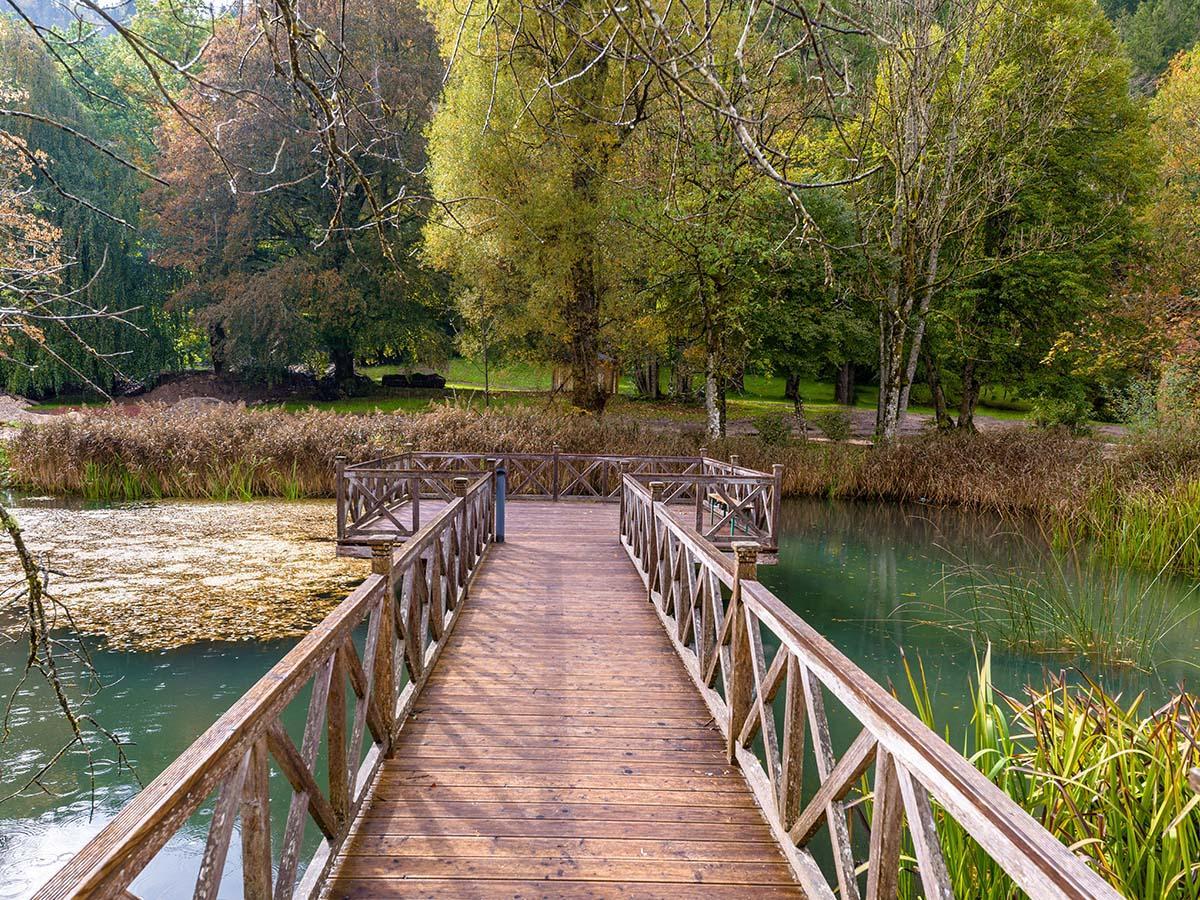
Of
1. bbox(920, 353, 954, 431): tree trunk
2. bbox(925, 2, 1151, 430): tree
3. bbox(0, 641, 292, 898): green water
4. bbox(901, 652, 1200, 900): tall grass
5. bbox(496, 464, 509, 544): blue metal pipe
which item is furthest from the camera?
bbox(920, 353, 954, 431): tree trunk

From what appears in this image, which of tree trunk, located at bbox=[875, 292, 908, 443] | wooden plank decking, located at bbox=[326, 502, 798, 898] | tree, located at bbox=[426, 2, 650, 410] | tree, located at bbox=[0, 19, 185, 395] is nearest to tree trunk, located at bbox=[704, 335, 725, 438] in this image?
tree, located at bbox=[426, 2, 650, 410]

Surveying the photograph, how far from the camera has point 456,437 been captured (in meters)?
16.7

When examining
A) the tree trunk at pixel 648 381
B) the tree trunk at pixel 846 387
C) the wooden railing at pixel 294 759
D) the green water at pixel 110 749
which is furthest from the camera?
the tree trunk at pixel 846 387

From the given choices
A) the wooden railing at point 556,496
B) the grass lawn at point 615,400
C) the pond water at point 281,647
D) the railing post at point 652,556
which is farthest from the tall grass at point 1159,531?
the grass lawn at point 615,400

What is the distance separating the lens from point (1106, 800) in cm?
326

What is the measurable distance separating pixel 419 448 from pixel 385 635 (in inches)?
507

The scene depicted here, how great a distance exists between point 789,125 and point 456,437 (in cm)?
1178

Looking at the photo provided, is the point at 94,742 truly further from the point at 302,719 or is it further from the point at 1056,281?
the point at 1056,281

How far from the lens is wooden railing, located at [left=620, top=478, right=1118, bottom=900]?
70.7 inches

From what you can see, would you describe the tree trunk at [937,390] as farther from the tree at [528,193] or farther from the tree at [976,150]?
the tree at [528,193]

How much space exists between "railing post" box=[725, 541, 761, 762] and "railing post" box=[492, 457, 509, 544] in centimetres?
664

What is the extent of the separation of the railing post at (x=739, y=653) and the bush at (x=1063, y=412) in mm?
20169

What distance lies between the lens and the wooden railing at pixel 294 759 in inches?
68.3

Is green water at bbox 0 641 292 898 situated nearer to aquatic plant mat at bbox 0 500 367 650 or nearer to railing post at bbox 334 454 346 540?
A: aquatic plant mat at bbox 0 500 367 650
